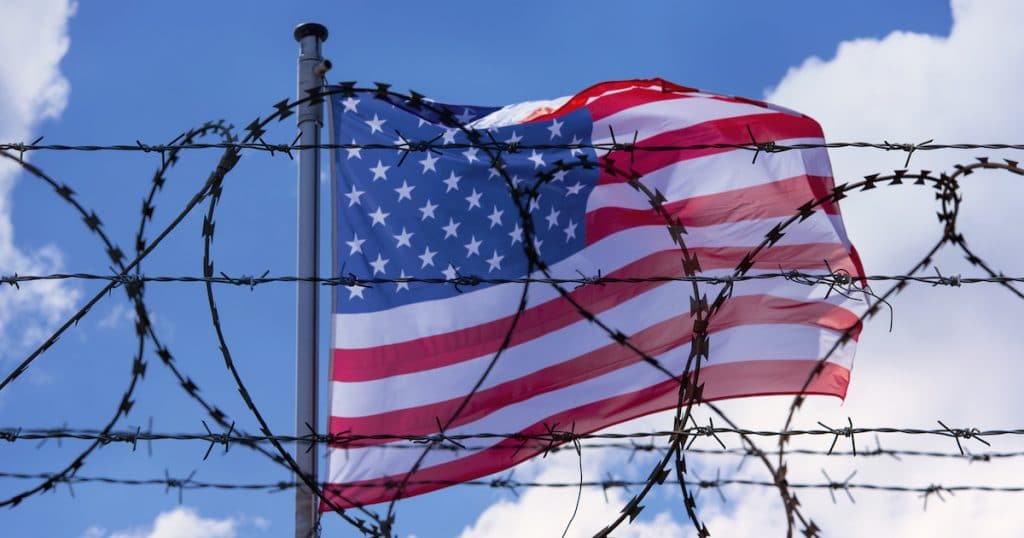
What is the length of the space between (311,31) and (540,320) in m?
2.58

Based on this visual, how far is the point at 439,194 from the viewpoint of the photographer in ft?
28.1

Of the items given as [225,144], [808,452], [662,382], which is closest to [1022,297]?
[808,452]

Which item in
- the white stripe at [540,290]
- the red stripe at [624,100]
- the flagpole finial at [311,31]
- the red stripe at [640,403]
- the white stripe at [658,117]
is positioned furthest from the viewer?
the red stripe at [624,100]

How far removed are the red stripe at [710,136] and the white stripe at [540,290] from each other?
0.52m

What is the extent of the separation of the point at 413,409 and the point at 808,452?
357 cm

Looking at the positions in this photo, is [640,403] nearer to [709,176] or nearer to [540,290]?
[540,290]

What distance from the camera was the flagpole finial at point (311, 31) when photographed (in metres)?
7.61

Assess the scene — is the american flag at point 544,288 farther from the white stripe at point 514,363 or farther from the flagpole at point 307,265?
the flagpole at point 307,265

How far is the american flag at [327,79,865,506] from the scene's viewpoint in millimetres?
8000

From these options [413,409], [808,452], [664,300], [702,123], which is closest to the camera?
[808,452]

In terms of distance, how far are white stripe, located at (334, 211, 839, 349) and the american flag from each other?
1 cm

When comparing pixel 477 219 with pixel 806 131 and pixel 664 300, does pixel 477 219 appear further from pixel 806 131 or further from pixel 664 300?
pixel 806 131

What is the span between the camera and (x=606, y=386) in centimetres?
827

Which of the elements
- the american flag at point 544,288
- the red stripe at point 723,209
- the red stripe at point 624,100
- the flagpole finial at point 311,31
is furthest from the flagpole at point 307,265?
the red stripe at point 624,100
